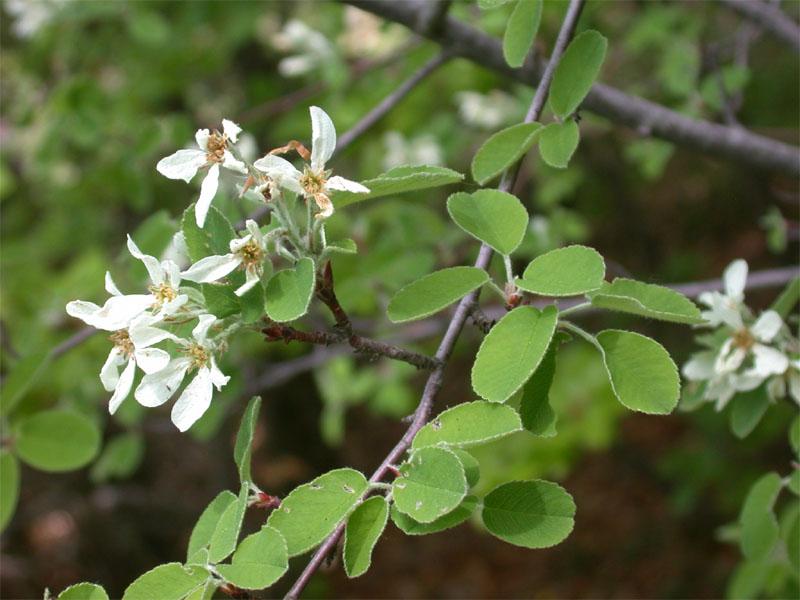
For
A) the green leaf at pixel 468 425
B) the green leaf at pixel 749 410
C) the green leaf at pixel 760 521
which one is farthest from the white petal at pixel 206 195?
the green leaf at pixel 760 521

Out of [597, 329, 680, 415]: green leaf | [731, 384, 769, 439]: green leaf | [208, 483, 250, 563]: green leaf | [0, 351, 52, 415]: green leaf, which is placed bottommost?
[0, 351, 52, 415]: green leaf

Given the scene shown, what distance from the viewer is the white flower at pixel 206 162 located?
925 millimetres

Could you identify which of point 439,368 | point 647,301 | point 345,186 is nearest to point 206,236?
point 345,186

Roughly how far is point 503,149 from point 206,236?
1.34 feet

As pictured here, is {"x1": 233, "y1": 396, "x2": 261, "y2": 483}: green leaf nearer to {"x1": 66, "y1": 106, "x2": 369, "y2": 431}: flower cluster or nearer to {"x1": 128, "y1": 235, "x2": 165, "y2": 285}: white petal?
{"x1": 66, "y1": 106, "x2": 369, "y2": 431}: flower cluster

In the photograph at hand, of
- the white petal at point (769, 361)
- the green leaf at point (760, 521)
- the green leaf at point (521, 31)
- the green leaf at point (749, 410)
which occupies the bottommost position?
the green leaf at point (760, 521)

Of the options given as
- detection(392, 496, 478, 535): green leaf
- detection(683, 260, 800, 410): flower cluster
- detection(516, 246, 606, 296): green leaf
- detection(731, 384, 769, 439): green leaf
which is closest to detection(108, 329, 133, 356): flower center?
detection(392, 496, 478, 535): green leaf

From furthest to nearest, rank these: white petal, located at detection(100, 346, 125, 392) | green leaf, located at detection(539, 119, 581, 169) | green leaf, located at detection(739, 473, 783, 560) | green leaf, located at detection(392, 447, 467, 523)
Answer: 1. green leaf, located at detection(739, 473, 783, 560)
2. green leaf, located at detection(539, 119, 581, 169)
3. white petal, located at detection(100, 346, 125, 392)
4. green leaf, located at detection(392, 447, 467, 523)

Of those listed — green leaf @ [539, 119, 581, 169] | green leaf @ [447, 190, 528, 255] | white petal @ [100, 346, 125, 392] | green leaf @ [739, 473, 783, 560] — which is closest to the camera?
white petal @ [100, 346, 125, 392]

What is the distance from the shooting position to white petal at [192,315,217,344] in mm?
927

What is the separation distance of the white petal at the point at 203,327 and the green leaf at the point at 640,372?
0.46m

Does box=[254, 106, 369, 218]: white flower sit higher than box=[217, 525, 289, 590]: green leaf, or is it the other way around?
box=[254, 106, 369, 218]: white flower

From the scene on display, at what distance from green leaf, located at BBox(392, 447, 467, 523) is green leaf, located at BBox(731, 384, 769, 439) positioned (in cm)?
64

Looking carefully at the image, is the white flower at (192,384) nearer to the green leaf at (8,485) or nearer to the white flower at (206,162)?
the white flower at (206,162)
